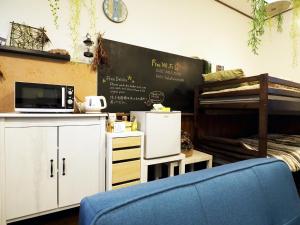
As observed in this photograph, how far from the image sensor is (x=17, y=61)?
1.74 meters

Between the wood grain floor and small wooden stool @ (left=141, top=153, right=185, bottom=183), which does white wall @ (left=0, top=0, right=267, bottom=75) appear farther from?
the wood grain floor

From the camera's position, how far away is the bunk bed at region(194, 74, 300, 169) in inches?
76.3

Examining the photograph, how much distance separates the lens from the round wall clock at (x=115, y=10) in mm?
2199

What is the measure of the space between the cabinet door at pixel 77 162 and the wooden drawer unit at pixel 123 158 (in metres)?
0.12

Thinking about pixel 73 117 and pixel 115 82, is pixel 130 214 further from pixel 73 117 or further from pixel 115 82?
pixel 115 82

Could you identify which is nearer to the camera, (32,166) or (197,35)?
(32,166)

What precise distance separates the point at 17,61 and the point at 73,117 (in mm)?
755

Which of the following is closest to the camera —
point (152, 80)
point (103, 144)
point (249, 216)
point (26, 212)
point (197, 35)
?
point (249, 216)

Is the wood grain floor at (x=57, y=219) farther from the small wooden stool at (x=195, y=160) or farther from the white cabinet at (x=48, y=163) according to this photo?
the small wooden stool at (x=195, y=160)

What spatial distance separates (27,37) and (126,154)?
1.44 metres

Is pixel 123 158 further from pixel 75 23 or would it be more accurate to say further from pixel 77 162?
pixel 75 23

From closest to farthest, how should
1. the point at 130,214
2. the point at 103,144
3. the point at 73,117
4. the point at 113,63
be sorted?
the point at 130,214, the point at 73,117, the point at 103,144, the point at 113,63

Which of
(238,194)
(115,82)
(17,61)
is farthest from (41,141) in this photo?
(238,194)

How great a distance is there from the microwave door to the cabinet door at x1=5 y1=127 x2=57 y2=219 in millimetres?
196
